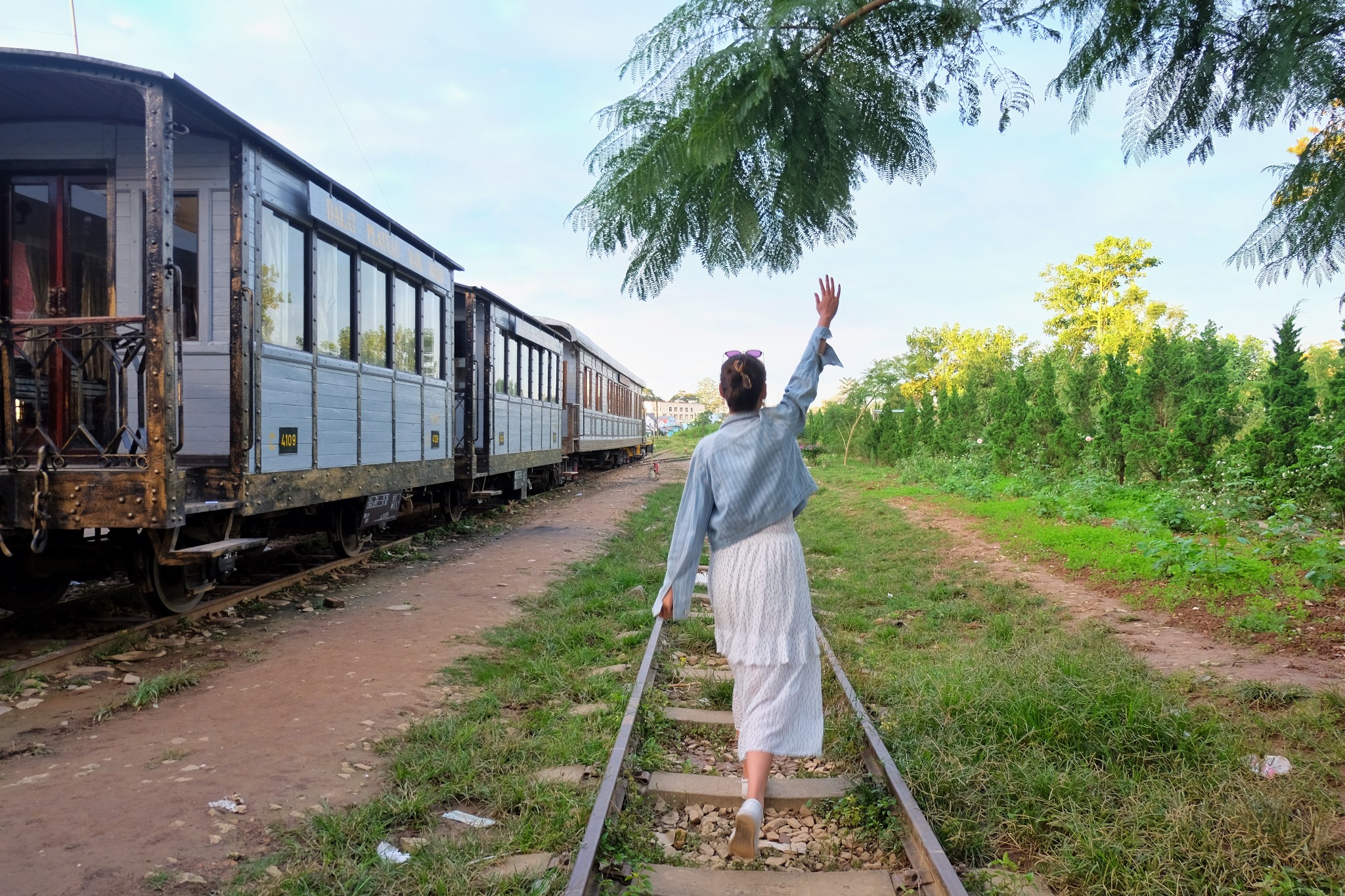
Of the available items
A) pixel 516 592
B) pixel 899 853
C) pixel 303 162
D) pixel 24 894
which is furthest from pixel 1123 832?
pixel 303 162

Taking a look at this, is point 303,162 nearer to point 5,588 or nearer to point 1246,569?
point 5,588

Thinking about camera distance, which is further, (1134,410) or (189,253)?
(1134,410)

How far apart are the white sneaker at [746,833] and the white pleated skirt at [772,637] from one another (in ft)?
0.71

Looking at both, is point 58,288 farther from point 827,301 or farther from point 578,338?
point 578,338

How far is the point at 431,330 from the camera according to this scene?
10391 mm

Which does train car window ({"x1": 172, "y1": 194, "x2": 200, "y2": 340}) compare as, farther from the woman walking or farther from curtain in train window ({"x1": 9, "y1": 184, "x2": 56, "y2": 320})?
the woman walking

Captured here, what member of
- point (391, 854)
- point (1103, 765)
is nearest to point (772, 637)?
point (391, 854)

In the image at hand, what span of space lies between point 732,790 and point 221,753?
8.13 feet

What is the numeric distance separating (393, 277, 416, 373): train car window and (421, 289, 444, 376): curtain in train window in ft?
0.81

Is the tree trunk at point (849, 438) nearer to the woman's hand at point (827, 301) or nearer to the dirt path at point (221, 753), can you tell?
the dirt path at point (221, 753)

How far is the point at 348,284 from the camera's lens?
7922 millimetres

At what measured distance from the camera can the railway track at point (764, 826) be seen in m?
2.77

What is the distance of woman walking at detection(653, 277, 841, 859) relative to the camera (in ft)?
9.80

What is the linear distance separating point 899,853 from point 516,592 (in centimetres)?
573
